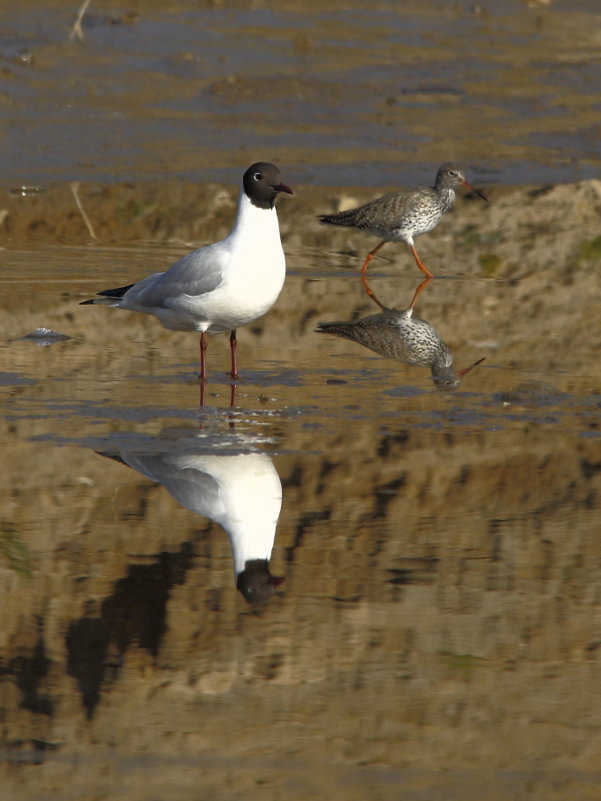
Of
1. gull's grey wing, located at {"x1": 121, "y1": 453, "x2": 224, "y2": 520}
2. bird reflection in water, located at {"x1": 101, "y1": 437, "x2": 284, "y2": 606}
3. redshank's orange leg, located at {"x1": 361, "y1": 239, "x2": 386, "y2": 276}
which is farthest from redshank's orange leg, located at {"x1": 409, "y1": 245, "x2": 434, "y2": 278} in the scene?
gull's grey wing, located at {"x1": 121, "y1": 453, "x2": 224, "y2": 520}

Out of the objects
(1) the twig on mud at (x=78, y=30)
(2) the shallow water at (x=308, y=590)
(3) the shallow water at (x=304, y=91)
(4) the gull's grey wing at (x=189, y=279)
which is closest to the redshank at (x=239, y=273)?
(4) the gull's grey wing at (x=189, y=279)

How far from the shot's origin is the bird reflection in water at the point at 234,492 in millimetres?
5668

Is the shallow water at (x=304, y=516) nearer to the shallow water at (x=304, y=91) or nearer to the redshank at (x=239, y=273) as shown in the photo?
the redshank at (x=239, y=273)

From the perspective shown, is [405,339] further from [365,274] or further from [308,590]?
[308,590]

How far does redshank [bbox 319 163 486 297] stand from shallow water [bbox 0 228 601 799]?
377 centimetres

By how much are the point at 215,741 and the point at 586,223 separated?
10.8 metres

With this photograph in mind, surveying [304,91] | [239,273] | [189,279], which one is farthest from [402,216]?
[304,91]

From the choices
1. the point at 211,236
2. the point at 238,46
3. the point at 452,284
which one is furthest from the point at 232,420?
the point at 238,46

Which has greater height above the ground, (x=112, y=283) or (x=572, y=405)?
(x=112, y=283)

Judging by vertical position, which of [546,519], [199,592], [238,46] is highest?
[238,46]

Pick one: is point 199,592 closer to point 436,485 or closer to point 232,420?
point 436,485

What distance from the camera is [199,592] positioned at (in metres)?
5.45

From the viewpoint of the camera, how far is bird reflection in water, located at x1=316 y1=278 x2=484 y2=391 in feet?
30.1

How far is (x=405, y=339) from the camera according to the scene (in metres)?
9.98
